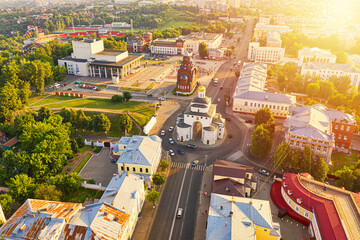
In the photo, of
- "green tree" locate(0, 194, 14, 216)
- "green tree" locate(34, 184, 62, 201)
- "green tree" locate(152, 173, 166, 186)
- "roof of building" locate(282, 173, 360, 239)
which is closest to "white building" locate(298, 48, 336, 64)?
"roof of building" locate(282, 173, 360, 239)

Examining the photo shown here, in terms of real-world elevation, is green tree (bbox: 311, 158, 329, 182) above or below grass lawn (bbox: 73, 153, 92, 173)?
above

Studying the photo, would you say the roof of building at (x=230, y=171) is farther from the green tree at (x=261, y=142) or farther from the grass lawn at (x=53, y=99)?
the grass lawn at (x=53, y=99)

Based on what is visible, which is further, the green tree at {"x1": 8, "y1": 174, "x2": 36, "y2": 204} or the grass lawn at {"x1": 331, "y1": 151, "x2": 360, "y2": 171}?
the grass lawn at {"x1": 331, "y1": 151, "x2": 360, "y2": 171}

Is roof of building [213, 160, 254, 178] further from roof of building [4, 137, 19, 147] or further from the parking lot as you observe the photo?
roof of building [4, 137, 19, 147]

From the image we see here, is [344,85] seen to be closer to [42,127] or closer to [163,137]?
[163,137]

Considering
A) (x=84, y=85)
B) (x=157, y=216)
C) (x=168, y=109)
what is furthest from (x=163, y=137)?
(x=84, y=85)

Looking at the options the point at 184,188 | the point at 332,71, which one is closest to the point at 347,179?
the point at 184,188

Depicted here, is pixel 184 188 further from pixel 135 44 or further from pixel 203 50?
pixel 135 44

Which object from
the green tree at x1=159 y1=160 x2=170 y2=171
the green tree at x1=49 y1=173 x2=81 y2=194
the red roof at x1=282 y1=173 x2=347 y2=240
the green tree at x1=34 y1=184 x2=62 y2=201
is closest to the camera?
the red roof at x1=282 y1=173 x2=347 y2=240
